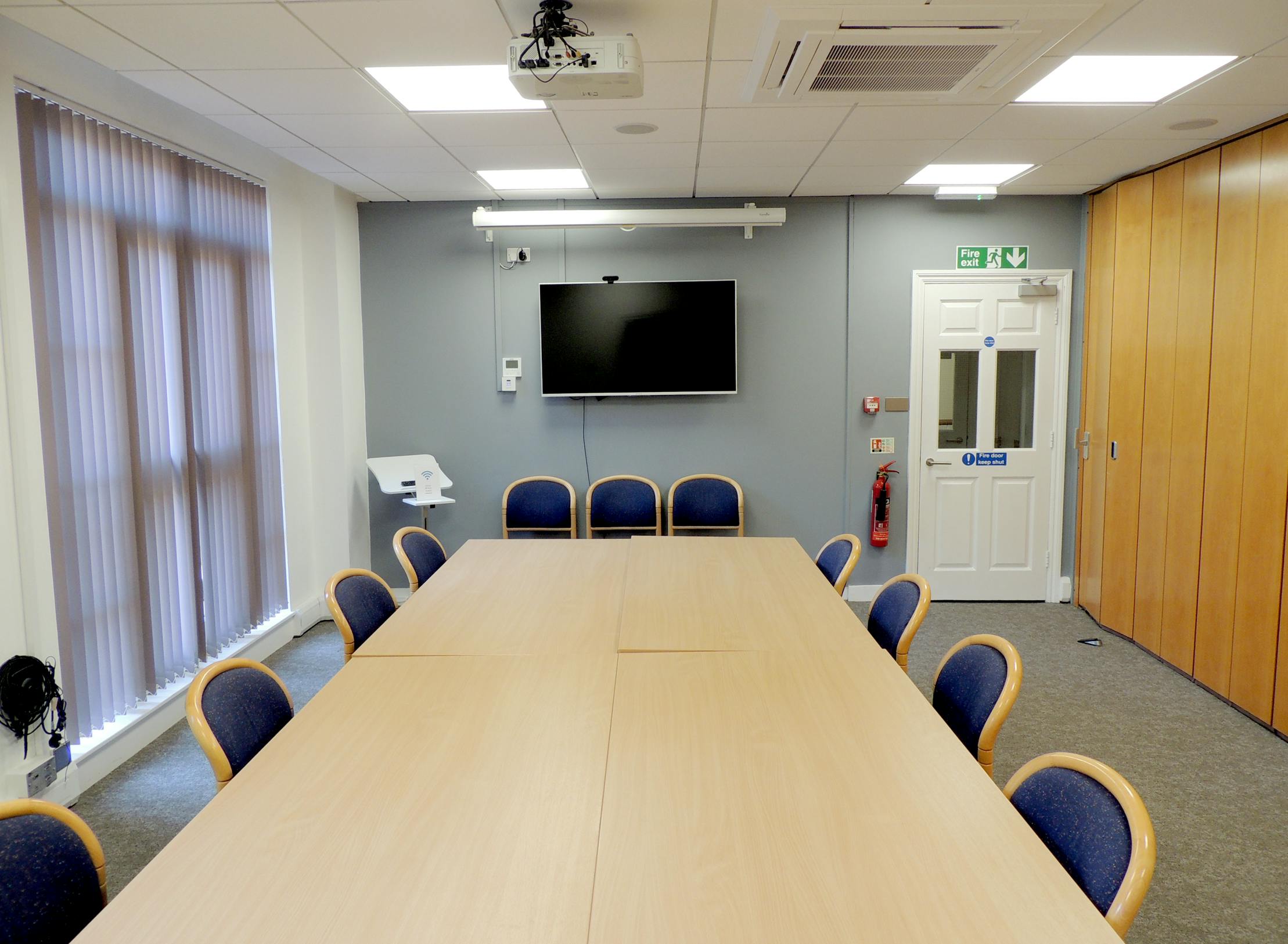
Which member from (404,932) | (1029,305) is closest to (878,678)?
(404,932)

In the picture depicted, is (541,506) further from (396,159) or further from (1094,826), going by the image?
(1094,826)

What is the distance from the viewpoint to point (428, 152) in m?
4.23

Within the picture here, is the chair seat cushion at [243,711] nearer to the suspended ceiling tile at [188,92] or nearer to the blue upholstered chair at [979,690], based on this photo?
the blue upholstered chair at [979,690]

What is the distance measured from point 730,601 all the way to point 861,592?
9.66ft

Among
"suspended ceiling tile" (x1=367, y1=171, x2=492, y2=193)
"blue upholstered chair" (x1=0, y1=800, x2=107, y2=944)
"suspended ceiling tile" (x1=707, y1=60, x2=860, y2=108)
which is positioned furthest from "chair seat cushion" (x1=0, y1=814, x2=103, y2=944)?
"suspended ceiling tile" (x1=367, y1=171, x2=492, y2=193)

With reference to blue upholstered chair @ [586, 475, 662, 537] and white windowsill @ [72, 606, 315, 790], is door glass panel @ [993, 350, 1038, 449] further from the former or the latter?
white windowsill @ [72, 606, 315, 790]

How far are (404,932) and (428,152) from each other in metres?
3.85

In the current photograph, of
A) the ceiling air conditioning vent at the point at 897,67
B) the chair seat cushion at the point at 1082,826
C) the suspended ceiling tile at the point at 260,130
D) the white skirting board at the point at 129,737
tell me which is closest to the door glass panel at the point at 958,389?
the ceiling air conditioning vent at the point at 897,67

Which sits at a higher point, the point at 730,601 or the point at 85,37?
the point at 85,37

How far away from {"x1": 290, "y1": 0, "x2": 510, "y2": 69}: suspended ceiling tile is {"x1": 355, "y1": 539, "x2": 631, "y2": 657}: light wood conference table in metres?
2.00

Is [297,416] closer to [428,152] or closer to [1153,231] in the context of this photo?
[428,152]

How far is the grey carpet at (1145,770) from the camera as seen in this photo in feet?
8.32

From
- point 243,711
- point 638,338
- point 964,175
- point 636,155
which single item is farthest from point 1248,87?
point 243,711

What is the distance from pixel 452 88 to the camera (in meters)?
3.30
